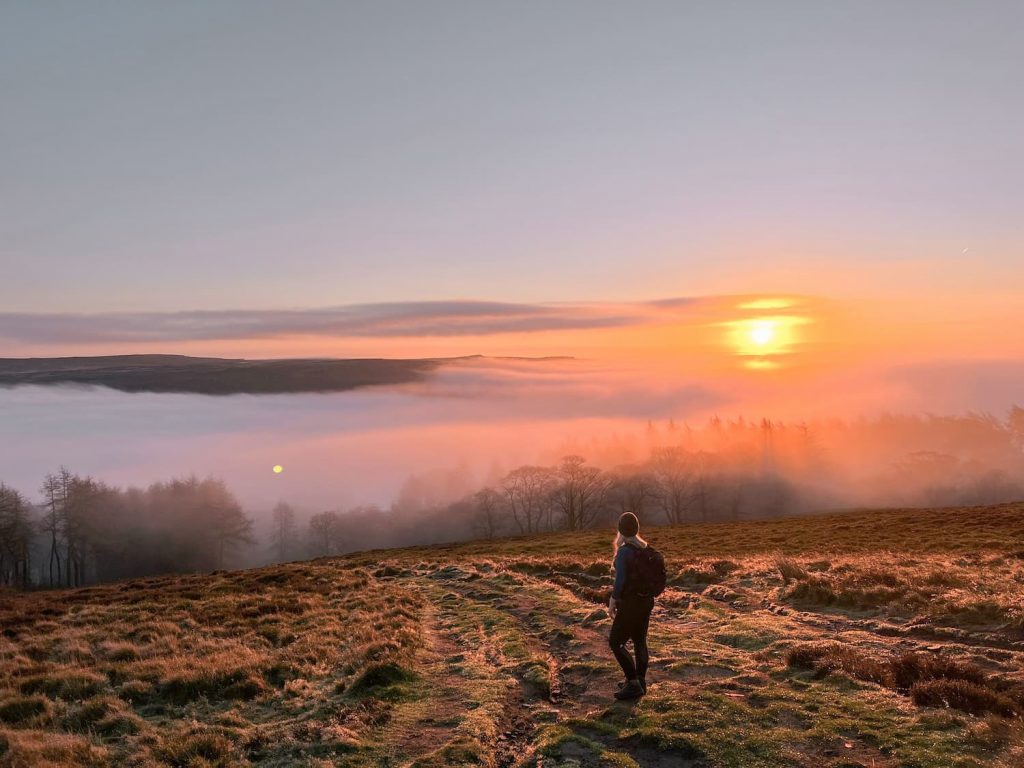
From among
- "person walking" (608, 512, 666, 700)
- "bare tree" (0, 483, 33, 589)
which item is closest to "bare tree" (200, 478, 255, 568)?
"bare tree" (0, 483, 33, 589)

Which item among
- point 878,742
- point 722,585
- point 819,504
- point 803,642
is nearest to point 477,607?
point 722,585

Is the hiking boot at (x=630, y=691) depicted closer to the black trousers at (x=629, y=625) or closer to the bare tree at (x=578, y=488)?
the black trousers at (x=629, y=625)

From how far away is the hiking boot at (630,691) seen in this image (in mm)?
10578

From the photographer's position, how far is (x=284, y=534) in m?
151

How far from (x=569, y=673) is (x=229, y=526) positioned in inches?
4859

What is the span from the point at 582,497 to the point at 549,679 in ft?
334

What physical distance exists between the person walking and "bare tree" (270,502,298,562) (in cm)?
15126

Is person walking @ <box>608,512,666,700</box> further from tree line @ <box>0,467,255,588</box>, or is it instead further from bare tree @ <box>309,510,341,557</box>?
bare tree @ <box>309,510,341,557</box>

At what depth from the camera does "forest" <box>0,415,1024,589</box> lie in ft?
355

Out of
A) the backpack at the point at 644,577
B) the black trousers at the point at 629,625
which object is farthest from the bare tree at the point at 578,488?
the backpack at the point at 644,577

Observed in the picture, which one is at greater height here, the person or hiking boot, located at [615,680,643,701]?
the person

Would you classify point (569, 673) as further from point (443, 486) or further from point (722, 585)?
point (443, 486)

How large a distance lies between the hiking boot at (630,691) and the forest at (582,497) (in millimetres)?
93851

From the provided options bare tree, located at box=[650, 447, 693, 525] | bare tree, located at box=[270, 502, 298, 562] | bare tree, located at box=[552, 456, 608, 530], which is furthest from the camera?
bare tree, located at box=[270, 502, 298, 562]
